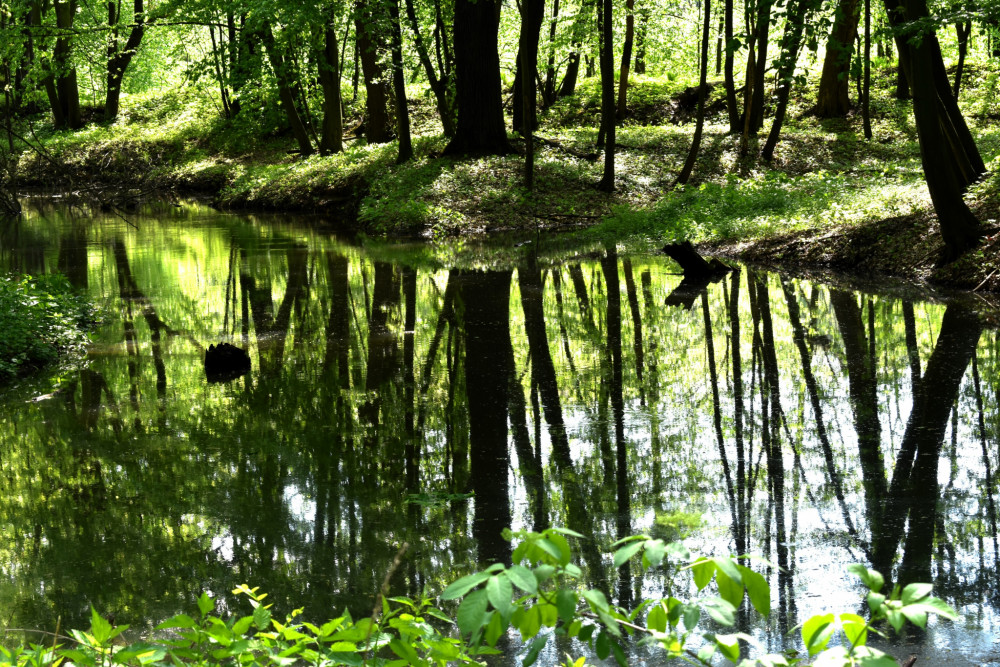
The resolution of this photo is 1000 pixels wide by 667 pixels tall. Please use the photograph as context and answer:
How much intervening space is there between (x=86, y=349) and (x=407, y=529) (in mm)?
6466

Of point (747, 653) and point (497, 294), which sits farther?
point (497, 294)

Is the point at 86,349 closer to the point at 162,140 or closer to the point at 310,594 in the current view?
the point at 310,594

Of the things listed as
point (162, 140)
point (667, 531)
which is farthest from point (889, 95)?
point (667, 531)

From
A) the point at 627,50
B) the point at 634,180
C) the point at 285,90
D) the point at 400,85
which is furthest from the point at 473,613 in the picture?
the point at 285,90

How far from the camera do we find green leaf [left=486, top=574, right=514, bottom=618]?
174 centimetres

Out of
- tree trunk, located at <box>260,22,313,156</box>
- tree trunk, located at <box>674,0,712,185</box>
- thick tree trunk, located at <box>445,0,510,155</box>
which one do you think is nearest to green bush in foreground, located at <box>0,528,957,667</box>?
tree trunk, located at <box>674,0,712,185</box>

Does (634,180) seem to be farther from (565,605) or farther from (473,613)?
(473,613)

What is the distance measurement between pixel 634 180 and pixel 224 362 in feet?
50.4

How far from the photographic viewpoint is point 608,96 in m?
20.7

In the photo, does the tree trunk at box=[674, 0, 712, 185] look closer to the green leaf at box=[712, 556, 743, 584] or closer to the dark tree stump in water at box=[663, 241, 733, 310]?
the dark tree stump in water at box=[663, 241, 733, 310]

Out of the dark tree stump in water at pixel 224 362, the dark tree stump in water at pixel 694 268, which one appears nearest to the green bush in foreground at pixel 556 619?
the dark tree stump in water at pixel 224 362

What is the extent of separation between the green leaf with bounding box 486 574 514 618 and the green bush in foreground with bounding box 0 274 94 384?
27.3 feet

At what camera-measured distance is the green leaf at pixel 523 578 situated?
177 centimetres

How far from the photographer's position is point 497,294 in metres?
13.0
